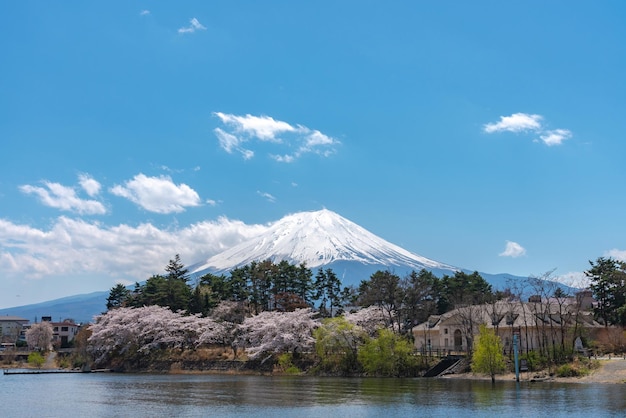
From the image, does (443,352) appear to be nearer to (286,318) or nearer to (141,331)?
(286,318)

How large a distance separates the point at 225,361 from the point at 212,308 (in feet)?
38.6

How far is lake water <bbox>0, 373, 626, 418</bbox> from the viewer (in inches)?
1158

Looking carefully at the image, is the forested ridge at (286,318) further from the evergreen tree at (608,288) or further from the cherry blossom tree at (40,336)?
the cherry blossom tree at (40,336)

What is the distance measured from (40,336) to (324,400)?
87820mm

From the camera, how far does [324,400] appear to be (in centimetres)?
3484

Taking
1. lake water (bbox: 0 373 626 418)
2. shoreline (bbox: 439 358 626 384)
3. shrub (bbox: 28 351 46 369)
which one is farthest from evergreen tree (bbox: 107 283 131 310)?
shoreline (bbox: 439 358 626 384)

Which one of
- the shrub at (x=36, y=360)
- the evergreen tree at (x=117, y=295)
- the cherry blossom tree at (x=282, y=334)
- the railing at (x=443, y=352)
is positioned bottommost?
the shrub at (x=36, y=360)

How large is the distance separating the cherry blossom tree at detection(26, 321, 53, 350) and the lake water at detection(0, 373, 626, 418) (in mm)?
64806

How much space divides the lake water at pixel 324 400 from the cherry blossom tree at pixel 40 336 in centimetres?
6481

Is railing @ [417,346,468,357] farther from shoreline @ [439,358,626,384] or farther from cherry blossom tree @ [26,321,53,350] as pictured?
cherry blossom tree @ [26,321,53,350]

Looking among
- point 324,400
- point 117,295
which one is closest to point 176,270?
point 117,295

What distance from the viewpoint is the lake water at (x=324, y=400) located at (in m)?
29.4

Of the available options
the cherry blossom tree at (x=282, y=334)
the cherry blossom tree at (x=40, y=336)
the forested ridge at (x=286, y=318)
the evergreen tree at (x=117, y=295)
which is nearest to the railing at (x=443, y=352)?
the forested ridge at (x=286, y=318)

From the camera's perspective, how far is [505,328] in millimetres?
59812
